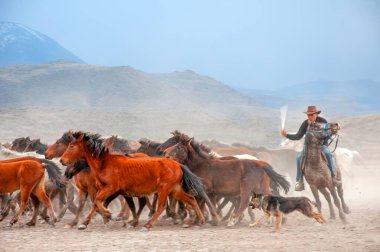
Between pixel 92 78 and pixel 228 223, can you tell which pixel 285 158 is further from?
pixel 92 78

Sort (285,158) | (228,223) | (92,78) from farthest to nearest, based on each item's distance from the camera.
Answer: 1. (92,78)
2. (285,158)
3. (228,223)

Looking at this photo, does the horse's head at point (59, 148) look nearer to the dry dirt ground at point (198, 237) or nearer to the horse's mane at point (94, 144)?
the horse's mane at point (94, 144)

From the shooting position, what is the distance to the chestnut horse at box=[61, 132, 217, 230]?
9.70 metres

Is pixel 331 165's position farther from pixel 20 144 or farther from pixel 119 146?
pixel 20 144

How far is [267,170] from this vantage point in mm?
11188

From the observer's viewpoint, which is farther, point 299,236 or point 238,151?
point 238,151

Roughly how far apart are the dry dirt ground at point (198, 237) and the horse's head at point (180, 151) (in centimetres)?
118

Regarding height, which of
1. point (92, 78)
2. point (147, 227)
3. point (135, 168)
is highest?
point (92, 78)

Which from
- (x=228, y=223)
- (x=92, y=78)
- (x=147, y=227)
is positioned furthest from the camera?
(x=92, y=78)

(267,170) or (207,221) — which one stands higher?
(267,170)

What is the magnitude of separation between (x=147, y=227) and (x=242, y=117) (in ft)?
226

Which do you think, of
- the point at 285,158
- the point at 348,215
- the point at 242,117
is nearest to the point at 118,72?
the point at 242,117

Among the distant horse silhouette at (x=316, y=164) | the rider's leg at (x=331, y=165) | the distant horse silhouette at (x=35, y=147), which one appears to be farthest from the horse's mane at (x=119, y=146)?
the rider's leg at (x=331, y=165)

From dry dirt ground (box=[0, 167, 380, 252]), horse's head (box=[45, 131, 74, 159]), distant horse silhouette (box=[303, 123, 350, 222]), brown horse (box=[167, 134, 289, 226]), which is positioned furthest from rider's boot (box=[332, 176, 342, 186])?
horse's head (box=[45, 131, 74, 159])
